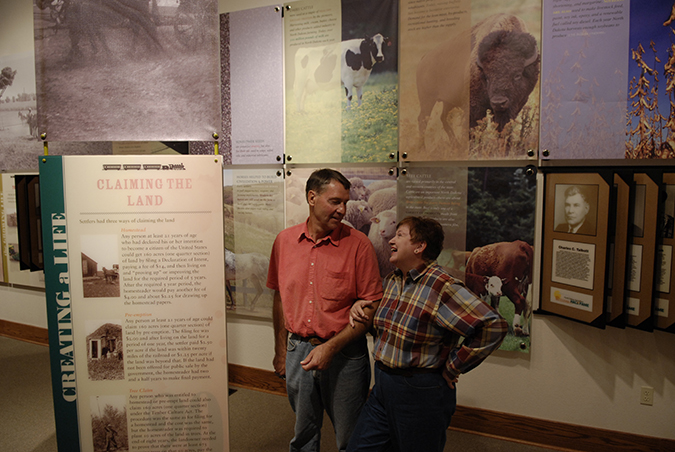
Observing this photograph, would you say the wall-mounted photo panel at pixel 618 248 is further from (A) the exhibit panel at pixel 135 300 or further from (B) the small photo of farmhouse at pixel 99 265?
(B) the small photo of farmhouse at pixel 99 265

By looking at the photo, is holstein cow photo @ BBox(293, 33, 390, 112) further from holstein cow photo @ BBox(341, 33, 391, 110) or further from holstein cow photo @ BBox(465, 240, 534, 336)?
holstein cow photo @ BBox(465, 240, 534, 336)

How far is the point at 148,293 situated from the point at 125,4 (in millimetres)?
1181

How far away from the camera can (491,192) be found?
8.00ft

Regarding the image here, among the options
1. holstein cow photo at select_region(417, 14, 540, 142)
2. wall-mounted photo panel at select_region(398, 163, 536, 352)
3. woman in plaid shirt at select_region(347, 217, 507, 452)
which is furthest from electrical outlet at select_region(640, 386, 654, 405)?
holstein cow photo at select_region(417, 14, 540, 142)

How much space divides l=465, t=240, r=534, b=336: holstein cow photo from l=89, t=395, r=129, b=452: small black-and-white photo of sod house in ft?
6.43

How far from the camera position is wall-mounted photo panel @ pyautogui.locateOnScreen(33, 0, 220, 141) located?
162 centimetres

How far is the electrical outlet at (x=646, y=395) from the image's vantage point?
2.26 metres

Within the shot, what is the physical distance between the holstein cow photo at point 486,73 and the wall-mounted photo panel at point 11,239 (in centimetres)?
400

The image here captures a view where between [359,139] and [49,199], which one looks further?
[359,139]

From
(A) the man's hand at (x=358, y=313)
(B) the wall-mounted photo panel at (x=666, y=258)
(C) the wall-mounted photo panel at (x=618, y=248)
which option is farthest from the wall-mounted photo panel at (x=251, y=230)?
(B) the wall-mounted photo panel at (x=666, y=258)

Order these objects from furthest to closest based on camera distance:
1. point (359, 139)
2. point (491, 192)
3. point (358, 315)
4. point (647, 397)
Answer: point (359, 139), point (491, 192), point (647, 397), point (358, 315)

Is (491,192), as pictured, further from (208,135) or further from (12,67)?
(12,67)

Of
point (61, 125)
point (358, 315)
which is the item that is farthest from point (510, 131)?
point (61, 125)

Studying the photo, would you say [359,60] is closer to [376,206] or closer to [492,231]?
[376,206]
